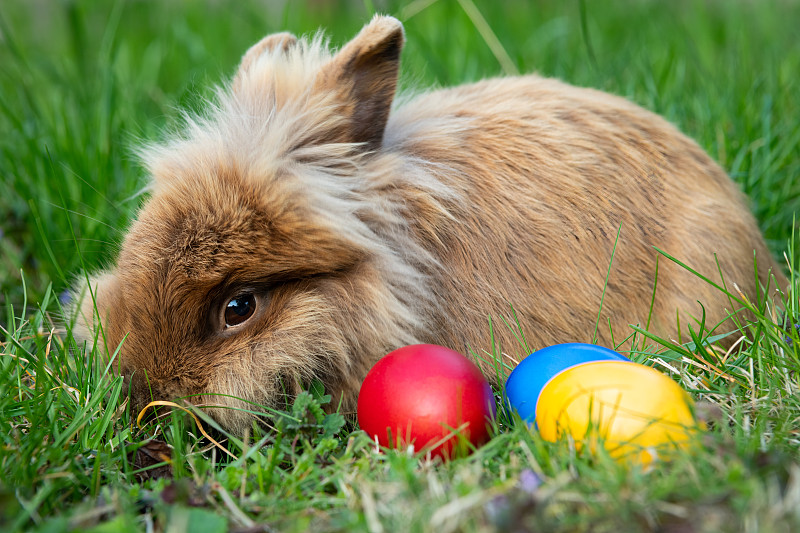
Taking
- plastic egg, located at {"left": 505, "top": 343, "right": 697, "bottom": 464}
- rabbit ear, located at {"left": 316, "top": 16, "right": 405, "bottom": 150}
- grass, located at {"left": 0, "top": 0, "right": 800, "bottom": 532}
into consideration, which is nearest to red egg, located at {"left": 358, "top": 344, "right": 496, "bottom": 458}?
grass, located at {"left": 0, "top": 0, "right": 800, "bottom": 532}

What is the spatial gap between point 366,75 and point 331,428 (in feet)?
3.70

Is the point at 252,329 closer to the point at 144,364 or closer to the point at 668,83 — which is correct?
the point at 144,364

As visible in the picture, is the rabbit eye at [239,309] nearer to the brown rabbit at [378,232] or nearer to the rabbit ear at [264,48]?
the brown rabbit at [378,232]

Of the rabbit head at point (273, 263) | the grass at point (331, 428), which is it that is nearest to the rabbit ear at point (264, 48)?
the grass at point (331, 428)

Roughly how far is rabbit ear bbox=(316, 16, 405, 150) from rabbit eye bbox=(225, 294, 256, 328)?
61cm

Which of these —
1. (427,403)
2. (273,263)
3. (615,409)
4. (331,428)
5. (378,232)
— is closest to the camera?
(615,409)

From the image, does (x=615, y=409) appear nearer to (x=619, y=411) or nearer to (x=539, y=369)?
(x=619, y=411)

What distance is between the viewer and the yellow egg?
1723 mm

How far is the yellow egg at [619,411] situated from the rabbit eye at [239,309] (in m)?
0.93

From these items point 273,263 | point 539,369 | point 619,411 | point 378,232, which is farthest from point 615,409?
point 273,263

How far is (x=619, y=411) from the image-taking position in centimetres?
179

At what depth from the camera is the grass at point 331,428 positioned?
147cm

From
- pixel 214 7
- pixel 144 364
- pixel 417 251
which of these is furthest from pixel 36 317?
pixel 214 7

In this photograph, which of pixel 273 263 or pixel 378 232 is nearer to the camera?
pixel 273 263
